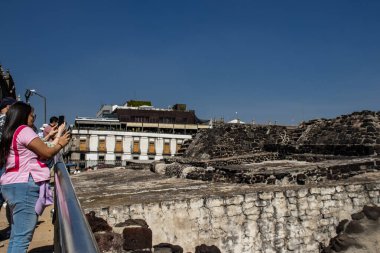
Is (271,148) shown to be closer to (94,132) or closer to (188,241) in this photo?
(188,241)

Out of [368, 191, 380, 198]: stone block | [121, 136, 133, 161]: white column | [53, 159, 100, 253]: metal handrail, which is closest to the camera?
[53, 159, 100, 253]: metal handrail

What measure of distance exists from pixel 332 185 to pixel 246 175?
155 cm

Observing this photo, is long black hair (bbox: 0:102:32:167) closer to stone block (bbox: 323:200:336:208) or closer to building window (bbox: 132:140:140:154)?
stone block (bbox: 323:200:336:208)

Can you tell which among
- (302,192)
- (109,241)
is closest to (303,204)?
(302,192)

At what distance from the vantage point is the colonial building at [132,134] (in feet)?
163

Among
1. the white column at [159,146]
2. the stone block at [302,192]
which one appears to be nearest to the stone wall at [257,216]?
the stone block at [302,192]

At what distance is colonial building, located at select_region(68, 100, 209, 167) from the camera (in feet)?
163

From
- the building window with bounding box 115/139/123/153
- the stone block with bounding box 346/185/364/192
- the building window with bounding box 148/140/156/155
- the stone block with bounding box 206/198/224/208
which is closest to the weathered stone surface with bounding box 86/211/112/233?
the stone block with bounding box 206/198/224/208

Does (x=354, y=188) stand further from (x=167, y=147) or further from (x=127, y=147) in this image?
(x=167, y=147)

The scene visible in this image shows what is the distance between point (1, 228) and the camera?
240 inches

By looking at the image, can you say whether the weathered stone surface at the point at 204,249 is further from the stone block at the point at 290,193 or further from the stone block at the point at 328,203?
the stone block at the point at 328,203

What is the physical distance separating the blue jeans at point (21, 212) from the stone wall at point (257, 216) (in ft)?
7.02

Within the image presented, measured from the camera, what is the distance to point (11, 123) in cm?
328

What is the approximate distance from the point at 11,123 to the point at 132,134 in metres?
48.9
